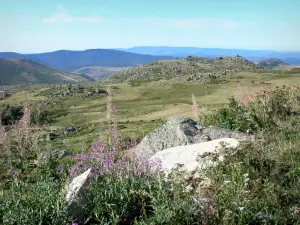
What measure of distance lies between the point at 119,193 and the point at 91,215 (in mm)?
510

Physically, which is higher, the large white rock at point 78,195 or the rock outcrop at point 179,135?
the large white rock at point 78,195

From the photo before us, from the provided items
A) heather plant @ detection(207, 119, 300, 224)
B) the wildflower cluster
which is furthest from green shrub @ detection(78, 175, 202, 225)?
heather plant @ detection(207, 119, 300, 224)

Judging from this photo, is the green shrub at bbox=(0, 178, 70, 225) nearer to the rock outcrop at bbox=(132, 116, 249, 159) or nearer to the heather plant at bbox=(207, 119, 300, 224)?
the heather plant at bbox=(207, 119, 300, 224)

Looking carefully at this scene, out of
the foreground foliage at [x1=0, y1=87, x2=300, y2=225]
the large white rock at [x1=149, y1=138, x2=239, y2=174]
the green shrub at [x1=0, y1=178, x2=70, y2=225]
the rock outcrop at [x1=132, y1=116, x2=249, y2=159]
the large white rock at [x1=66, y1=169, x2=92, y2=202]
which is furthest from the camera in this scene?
the rock outcrop at [x1=132, y1=116, x2=249, y2=159]

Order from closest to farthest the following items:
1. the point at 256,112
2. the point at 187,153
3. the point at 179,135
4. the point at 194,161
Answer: the point at 194,161 < the point at 187,153 < the point at 179,135 < the point at 256,112

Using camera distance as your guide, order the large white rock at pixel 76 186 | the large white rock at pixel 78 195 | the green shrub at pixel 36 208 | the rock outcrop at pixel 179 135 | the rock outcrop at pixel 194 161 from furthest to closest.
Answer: the rock outcrop at pixel 179 135 < the rock outcrop at pixel 194 161 < the large white rock at pixel 76 186 < the large white rock at pixel 78 195 < the green shrub at pixel 36 208

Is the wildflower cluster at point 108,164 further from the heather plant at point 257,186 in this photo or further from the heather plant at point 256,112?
the heather plant at point 256,112

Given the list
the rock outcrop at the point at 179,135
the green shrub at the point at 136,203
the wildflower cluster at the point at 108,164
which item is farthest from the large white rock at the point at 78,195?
the rock outcrop at the point at 179,135

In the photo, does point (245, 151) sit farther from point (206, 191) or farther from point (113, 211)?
point (113, 211)

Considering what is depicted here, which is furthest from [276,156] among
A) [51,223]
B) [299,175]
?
[51,223]

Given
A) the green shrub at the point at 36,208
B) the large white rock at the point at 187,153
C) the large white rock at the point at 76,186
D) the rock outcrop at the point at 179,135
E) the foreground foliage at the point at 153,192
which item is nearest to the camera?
the green shrub at the point at 36,208

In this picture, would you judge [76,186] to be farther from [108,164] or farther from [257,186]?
[257,186]

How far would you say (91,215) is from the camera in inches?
A: 204

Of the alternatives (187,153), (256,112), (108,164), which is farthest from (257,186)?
(256,112)
